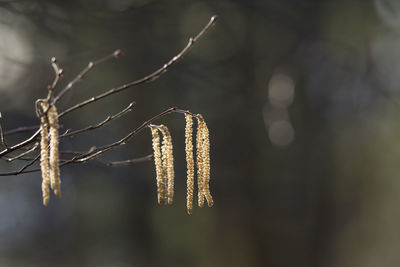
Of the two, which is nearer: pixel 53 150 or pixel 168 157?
pixel 53 150

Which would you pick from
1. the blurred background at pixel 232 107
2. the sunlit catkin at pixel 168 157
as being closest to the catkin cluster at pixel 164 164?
the sunlit catkin at pixel 168 157

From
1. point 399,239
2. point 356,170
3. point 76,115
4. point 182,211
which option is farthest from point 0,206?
point 399,239

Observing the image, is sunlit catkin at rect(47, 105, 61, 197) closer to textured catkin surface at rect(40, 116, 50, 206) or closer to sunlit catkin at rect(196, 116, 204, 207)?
textured catkin surface at rect(40, 116, 50, 206)

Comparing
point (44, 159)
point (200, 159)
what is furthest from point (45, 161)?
point (200, 159)

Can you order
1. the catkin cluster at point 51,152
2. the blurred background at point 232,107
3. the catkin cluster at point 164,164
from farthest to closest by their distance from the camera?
the blurred background at point 232,107
the catkin cluster at point 164,164
the catkin cluster at point 51,152

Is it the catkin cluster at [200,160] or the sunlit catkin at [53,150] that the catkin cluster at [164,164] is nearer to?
the catkin cluster at [200,160]

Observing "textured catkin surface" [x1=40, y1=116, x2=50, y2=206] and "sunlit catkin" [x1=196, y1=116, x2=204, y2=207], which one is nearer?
"textured catkin surface" [x1=40, y1=116, x2=50, y2=206]

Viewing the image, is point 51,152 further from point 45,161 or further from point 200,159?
point 200,159

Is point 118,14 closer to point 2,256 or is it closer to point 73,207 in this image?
point 73,207

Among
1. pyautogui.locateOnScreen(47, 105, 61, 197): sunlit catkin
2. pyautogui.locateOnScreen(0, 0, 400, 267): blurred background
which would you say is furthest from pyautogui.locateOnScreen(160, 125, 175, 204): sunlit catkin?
pyautogui.locateOnScreen(0, 0, 400, 267): blurred background
